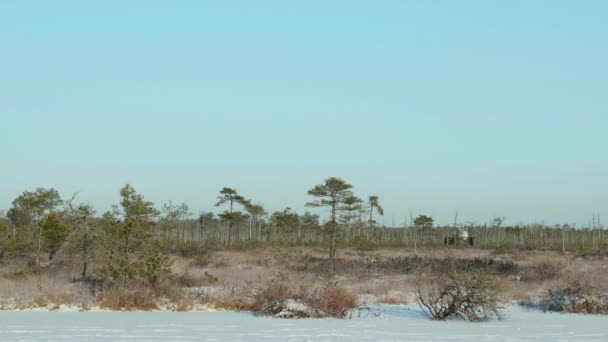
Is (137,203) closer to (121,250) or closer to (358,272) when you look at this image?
(121,250)

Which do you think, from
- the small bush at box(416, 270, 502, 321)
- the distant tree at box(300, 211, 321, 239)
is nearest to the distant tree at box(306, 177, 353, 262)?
the small bush at box(416, 270, 502, 321)

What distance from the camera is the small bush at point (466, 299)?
13820 millimetres

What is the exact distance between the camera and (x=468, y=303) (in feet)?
45.8

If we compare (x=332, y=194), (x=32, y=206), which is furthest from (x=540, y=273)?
(x=32, y=206)

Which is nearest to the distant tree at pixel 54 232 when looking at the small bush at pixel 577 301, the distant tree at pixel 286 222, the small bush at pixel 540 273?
the small bush at pixel 540 273

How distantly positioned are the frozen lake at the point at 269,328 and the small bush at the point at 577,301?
90cm

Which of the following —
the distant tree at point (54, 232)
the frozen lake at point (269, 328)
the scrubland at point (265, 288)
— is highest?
the distant tree at point (54, 232)

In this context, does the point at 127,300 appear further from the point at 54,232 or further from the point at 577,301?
the point at 54,232

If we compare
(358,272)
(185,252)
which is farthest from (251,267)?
(185,252)

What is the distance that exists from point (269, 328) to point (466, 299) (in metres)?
4.57

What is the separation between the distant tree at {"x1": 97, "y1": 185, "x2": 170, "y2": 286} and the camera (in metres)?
18.5

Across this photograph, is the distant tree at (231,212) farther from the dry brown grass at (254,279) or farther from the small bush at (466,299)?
the small bush at (466,299)

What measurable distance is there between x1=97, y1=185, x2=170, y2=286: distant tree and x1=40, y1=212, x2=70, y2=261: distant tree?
7.79 m

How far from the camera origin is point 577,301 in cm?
1583
